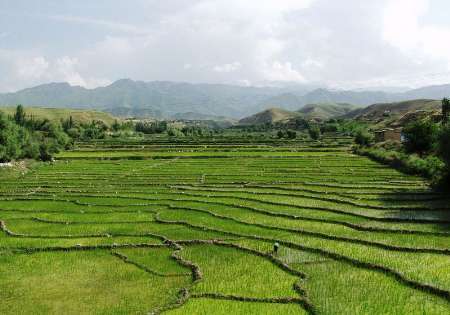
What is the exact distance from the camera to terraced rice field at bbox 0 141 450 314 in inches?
858

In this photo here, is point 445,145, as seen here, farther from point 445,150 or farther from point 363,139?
point 363,139

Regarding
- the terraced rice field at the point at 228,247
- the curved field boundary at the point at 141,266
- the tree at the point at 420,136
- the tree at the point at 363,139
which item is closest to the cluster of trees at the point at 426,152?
the tree at the point at 420,136

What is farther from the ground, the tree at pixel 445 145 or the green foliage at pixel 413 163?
the tree at pixel 445 145

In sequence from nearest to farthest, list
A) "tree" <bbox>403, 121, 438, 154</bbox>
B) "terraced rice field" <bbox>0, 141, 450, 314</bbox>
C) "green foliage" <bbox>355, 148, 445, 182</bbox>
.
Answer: "terraced rice field" <bbox>0, 141, 450, 314</bbox>
"green foliage" <bbox>355, 148, 445, 182</bbox>
"tree" <bbox>403, 121, 438, 154</bbox>

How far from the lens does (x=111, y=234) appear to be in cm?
3475

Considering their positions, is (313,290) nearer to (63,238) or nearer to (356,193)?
(63,238)

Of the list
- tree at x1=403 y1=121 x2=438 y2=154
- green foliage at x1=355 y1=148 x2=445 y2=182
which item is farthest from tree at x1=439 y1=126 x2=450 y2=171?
tree at x1=403 y1=121 x2=438 y2=154

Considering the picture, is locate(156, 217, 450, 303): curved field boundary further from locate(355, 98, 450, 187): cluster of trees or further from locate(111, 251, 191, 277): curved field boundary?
locate(355, 98, 450, 187): cluster of trees

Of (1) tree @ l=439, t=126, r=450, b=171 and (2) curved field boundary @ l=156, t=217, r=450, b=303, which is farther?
(1) tree @ l=439, t=126, r=450, b=171

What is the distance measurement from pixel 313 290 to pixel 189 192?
3287cm

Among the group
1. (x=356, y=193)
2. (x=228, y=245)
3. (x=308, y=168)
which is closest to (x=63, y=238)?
(x=228, y=245)

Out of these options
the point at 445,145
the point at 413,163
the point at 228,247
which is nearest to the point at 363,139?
the point at 413,163

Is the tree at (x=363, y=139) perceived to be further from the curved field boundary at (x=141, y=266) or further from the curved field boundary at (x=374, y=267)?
the curved field boundary at (x=141, y=266)

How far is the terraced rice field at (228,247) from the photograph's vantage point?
2178cm
